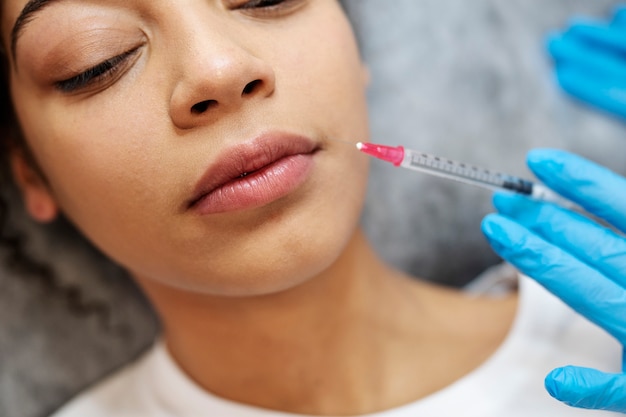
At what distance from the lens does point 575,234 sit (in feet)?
3.28

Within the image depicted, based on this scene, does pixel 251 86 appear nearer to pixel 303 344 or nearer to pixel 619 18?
pixel 303 344

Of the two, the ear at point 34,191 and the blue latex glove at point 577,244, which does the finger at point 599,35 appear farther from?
the ear at point 34,191

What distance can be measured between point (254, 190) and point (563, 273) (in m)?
0.46

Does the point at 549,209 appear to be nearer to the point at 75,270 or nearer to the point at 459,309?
the point at 459,309

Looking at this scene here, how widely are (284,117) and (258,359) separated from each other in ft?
1.38

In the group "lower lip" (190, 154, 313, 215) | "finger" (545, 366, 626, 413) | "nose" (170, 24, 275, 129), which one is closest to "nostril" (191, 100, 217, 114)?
"nose" (170, 24, 275, 129)

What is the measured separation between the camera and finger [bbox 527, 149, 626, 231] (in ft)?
3.29

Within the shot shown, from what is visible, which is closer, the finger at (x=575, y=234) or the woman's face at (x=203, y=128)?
the woman's face at (x=203, y=128)

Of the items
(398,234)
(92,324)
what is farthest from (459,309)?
(92,324)

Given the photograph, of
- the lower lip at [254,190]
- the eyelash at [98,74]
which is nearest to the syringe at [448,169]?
the lower lip at [254,190]

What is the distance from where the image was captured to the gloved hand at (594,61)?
156cm

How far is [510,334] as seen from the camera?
1162 millimetres

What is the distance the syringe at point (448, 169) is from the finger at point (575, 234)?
0.09 ft

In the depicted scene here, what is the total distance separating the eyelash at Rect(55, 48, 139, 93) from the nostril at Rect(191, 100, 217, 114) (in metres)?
0.13
